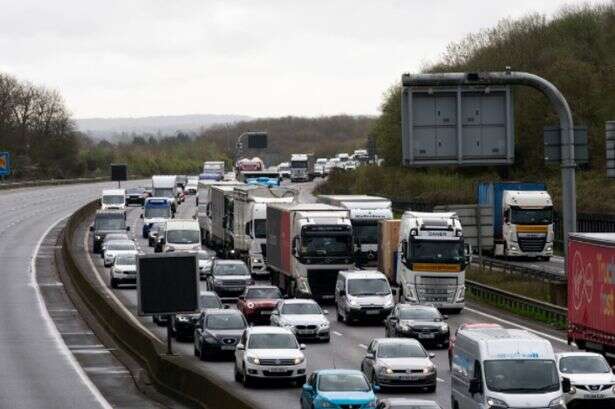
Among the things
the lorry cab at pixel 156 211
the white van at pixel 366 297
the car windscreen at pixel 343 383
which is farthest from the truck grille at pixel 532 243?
the car windscreen at pixel 343 383

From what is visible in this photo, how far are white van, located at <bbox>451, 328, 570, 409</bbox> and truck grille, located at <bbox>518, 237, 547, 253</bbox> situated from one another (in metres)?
44.5

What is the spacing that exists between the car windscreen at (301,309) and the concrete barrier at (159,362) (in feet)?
12.9

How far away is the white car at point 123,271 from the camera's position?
225 feet

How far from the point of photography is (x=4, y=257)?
299 feet

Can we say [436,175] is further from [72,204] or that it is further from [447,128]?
[447,128]

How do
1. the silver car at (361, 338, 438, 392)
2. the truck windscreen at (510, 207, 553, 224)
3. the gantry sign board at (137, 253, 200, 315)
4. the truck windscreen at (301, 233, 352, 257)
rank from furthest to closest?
the truck windscreen at (510, 207, 553, 224) → the truck windscreen at (301, 233, 352, 257) → the gantry sign board at (137, 253, 200, 315) → the silver car at (361, 338, 438, 392)

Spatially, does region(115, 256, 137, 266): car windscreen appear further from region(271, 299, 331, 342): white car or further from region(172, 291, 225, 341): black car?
region(271, 299, 331, 342): white car

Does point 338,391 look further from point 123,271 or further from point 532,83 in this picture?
point 123,271

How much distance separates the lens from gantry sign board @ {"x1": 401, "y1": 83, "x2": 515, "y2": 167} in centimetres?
3953

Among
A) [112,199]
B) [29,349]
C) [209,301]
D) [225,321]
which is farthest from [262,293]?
[112,199]

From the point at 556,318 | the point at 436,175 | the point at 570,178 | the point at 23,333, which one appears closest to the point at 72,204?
the point at 436,175

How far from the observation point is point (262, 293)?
2057 inches

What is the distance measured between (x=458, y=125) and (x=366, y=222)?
26314 mm

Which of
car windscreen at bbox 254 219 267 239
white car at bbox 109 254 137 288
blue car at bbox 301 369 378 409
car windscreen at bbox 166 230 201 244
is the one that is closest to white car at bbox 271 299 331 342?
blue car at bbox 301 369 378 409
